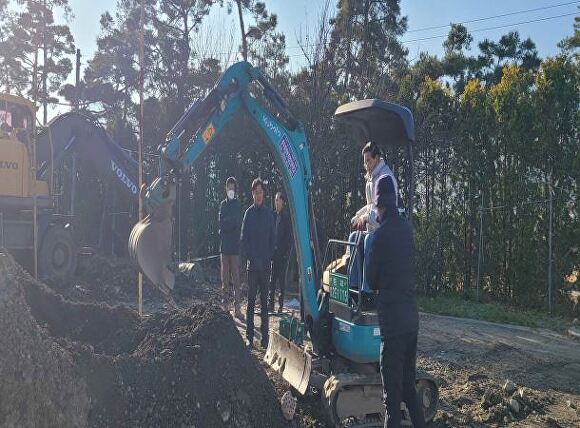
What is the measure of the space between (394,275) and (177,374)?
1.66m

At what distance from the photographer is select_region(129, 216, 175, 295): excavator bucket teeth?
455 cm

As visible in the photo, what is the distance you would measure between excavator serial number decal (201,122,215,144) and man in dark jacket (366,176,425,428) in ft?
5.92

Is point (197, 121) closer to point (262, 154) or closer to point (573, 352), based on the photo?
point (573, 352)

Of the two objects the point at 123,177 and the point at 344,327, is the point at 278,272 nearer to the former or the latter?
the point at 344,327

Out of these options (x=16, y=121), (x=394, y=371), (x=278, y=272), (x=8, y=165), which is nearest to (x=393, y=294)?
(x=394, y=371)

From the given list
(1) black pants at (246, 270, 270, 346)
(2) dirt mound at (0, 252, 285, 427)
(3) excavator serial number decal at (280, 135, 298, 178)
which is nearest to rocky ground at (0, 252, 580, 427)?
(2) dirt mound at (0, 252, 285, 427)

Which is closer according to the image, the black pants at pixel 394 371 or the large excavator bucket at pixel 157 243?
the black pants at pixel 394 371

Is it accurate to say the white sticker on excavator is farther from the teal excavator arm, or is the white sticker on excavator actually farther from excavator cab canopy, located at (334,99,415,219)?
excavator cab canopy, located at (334,99,415,219)

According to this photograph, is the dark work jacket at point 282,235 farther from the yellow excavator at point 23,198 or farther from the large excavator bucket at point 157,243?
the yellow excavator at point 23,198

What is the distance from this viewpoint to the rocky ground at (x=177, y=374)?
331 centimetres

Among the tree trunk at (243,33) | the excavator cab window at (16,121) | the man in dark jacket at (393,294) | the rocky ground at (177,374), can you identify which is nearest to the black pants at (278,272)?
the rocky ground at (177,374)

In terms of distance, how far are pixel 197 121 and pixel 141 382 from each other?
241 centimetres

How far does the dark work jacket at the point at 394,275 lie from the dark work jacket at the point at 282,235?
5.02 metres

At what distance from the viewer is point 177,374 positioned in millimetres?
3980
